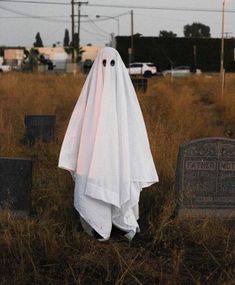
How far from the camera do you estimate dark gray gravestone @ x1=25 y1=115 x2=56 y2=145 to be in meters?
9.73

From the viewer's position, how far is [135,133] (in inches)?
197

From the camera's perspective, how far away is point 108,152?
4.84 metres

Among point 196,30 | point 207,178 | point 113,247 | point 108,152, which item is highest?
point 196,30

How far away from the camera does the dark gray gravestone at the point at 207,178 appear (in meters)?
5.36

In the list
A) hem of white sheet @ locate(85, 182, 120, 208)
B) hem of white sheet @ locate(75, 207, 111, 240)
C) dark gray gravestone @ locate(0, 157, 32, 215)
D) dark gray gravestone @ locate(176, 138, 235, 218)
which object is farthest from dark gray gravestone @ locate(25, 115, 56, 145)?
hem of white sheet @ locate(85, 182, 120, 208)

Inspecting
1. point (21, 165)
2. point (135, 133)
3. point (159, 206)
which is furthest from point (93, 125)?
point (159, 206)

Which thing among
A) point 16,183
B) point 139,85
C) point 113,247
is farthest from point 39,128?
point 139,85

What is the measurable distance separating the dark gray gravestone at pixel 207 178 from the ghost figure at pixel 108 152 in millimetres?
490

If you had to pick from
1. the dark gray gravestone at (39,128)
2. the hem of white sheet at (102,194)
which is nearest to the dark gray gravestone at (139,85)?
the dark gray gravestone at (39,128)

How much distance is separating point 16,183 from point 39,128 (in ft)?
14.6

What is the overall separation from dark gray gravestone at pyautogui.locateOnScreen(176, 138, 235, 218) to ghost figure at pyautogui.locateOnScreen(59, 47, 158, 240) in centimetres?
49

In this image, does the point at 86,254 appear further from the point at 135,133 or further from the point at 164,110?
the point at 164,110

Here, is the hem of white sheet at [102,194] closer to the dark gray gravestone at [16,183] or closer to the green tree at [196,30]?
the dark gray gravestone at [16,183]

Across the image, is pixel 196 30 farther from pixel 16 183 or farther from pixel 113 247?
pixel 113 247
